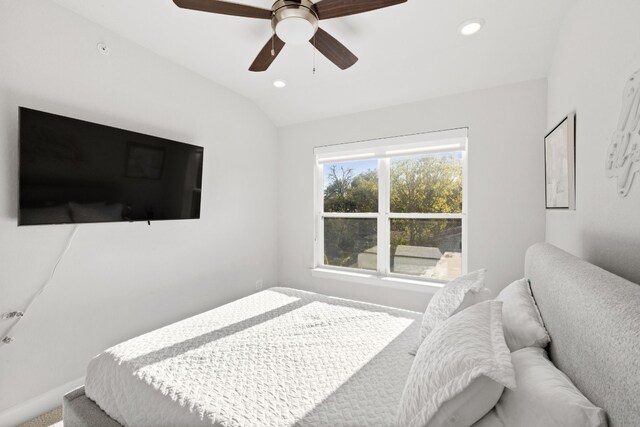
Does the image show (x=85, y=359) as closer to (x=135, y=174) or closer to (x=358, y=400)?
(x=135, y=174)

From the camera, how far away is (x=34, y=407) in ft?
6.34

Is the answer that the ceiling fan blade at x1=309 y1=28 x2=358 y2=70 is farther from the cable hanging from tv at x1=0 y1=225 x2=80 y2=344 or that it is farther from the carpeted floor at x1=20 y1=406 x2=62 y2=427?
the carpeted floor at x1=20 y1=406 x2=62 y2=427

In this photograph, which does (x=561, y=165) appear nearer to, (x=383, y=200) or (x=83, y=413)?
(x=383, y=200)

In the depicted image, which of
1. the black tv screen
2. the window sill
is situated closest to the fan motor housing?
the black tv screen

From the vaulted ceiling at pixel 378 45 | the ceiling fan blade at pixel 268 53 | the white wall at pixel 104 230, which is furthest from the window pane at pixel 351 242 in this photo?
the ceiling fan blade at pixel 268 53

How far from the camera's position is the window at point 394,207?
10.0 ft

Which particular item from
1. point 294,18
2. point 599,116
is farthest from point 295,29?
point 599,116

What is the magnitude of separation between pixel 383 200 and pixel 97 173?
2.69 metres

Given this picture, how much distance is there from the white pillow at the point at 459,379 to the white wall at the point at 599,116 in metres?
0.59

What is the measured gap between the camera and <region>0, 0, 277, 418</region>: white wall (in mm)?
1849

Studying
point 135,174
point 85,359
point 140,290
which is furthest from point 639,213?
point 85,359

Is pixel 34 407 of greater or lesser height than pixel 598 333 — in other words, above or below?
below

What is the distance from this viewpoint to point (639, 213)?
1013mm

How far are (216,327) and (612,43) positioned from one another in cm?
250
